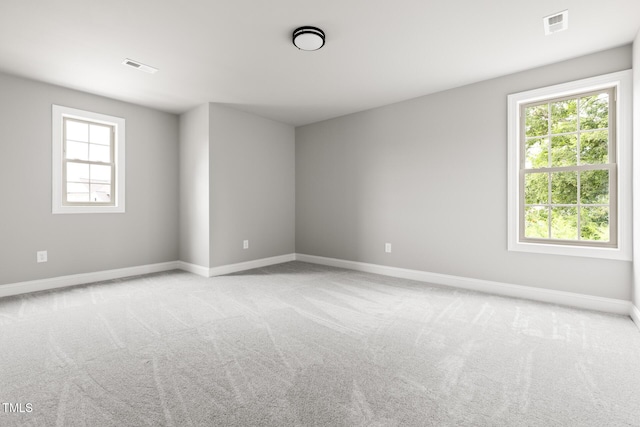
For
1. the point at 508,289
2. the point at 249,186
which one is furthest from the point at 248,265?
the point at 508,289

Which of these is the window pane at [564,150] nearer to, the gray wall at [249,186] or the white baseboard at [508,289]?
the white baseboard at [508,289]

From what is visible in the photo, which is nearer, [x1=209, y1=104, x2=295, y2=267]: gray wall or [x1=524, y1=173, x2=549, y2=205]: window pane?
[x1=524, y1=173, x2=549, y2=205]: window pane

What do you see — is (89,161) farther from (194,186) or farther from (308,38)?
(308,38)

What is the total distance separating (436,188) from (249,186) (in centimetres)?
286

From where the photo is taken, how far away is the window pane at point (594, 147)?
3164 millimetres

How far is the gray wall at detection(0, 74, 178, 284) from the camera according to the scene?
3.60m

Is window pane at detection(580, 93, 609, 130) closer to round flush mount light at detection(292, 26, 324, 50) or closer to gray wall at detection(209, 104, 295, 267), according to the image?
round flush mount light at detection(292, 26, 324, 50)

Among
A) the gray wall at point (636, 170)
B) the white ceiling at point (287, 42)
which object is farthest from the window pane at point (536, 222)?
the white ceiling at point (287, 42)

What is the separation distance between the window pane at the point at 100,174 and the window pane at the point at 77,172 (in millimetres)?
70

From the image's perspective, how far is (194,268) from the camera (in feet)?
15.8

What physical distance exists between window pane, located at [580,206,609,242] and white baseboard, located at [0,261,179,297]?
5.47 metres

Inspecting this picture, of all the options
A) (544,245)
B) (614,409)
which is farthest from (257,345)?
(544,245)

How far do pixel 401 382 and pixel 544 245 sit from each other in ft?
8.45

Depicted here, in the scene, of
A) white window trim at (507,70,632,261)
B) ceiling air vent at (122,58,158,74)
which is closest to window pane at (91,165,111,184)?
ceiling air vent at (122,58,158,74)
